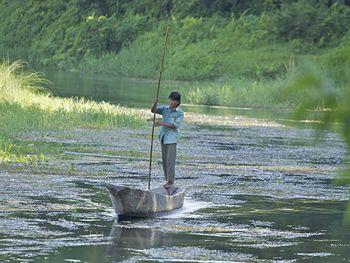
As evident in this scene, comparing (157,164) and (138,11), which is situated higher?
(138,11)

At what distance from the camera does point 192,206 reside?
1678 centimetres

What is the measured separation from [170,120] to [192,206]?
54.7 inches

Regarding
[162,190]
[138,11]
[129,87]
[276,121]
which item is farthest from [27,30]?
[162,190]

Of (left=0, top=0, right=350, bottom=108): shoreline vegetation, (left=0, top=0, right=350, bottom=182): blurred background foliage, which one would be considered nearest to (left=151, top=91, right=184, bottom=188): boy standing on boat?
(left=0, top=0, right=350, bottom=182): blurred background foliage

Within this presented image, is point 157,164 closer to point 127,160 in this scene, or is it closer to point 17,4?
point 127,160

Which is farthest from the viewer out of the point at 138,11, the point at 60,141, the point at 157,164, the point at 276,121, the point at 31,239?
the point at 138,11

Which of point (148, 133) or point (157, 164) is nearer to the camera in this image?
point (157, 164)

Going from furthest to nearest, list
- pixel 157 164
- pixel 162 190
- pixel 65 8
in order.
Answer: pixel 65 8, pixel 157 164, pixel 162 190

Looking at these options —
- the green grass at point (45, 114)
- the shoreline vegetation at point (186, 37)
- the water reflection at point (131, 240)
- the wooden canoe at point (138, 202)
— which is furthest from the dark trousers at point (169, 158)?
the shoreline vegetation at point (186, 37)

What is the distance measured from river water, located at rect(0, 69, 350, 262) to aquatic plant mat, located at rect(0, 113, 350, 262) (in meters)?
0.01

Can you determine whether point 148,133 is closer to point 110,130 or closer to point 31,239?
point 110,130

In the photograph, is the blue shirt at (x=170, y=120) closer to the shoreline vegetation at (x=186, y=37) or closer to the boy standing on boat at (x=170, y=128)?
the boy standing on boat at (x=170, y=128)

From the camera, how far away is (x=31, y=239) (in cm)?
1261

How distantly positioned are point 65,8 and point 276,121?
55.3 metres
